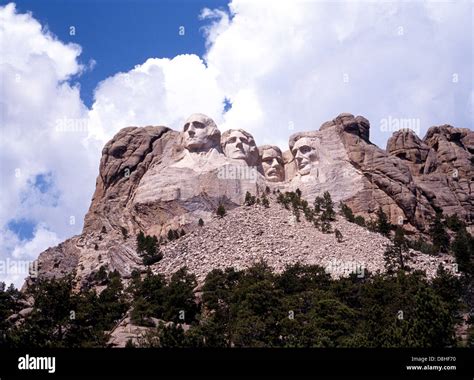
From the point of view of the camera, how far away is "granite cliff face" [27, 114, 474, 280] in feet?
197

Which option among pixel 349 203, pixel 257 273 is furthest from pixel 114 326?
pixel 349 203

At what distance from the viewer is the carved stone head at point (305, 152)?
65562mm

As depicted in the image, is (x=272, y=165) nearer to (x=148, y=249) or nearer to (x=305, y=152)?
(x=305, y=152)

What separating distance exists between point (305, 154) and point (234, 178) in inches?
278

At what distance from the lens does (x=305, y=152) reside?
6594cm

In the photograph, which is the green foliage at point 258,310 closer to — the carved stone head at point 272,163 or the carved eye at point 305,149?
the carved eye at point 305,149

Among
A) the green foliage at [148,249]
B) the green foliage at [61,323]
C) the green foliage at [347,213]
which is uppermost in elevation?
the green foliage at [347,213]

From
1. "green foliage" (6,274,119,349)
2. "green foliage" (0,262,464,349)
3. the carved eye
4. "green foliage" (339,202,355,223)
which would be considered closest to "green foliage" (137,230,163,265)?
"green foliage" (0,262,464,349)

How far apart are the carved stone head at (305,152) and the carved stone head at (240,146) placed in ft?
11.1

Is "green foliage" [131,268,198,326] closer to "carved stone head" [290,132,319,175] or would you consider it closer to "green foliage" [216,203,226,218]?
"green foliage" [216,203,226,218]

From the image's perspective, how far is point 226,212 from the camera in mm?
59500

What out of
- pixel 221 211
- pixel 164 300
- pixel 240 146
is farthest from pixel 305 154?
pixel 164 300

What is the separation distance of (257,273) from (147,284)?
6246 millimetres

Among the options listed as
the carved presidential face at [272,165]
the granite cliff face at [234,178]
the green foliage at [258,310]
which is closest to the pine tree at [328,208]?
the granite cliff face at [234,178]
